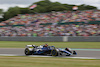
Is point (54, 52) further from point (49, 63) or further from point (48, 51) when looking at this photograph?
point (49, 63)

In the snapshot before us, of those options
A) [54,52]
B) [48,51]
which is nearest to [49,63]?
[54,52]

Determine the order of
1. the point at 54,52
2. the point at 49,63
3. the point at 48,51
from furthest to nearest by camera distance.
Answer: the point at 48,51 < the point at 54,52 < the point at 49,63

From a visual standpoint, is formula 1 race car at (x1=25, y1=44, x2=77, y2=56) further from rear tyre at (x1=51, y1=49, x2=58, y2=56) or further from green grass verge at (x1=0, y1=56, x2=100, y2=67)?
green grass verge at (x1=0, y1=56, x2=100, y2=67)

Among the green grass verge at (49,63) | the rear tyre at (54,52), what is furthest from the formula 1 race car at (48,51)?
the green grass verge at (49,63)

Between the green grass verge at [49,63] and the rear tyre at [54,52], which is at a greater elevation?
the green grass verge at [49,63]

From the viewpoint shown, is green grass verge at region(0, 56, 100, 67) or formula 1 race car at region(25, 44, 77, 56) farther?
formula 1 race car at region(25, 44, 77, 56)

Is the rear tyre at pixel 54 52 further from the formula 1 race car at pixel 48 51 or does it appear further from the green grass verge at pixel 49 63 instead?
the green grass verge at pixel 49 63

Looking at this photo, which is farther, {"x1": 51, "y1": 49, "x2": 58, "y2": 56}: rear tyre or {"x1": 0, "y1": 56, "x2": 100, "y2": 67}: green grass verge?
{"x1": 51, "y1": 49, "x2": 58, "y2": 56}: rear tyre

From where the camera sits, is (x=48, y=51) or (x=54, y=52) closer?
(x=54, y=52)

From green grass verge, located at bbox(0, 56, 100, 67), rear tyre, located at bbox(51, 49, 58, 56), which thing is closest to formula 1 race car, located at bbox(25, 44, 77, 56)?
rear tyre, located at bbox(51, 49, 58, 56)

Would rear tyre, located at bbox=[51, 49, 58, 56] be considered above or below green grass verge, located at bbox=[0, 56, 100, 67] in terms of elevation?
below

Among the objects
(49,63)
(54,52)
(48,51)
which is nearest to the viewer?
(49,63)

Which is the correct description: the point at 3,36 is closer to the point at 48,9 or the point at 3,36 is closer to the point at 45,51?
the point at 45,51

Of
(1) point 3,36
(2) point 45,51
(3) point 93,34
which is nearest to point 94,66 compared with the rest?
(2) point 45,51
